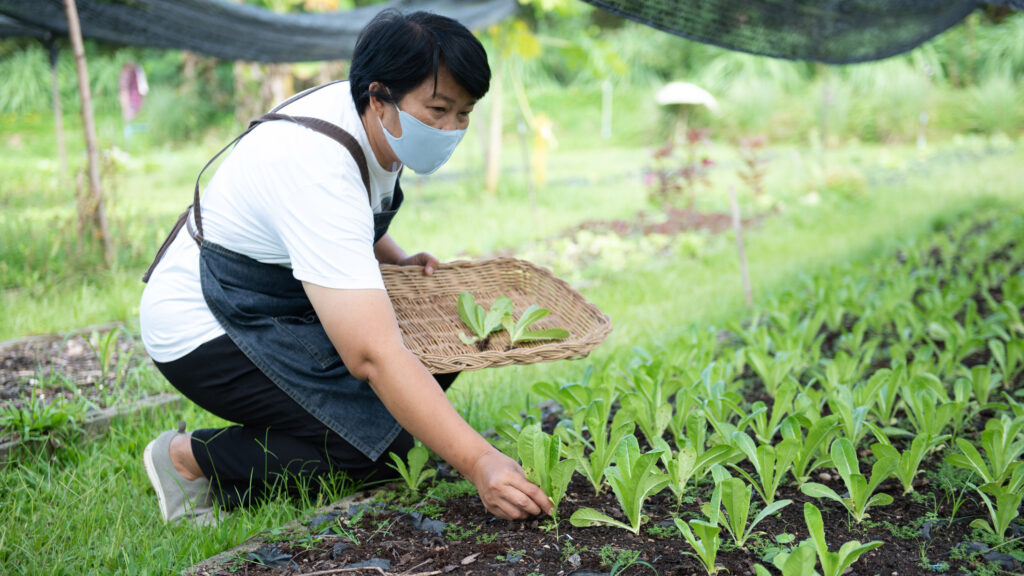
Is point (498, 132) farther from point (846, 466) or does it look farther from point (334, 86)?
point (846, 466)

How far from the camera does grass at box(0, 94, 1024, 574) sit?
2125mm

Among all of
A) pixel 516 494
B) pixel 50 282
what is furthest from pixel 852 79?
pixel 516 494

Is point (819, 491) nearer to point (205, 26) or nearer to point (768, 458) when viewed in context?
point (768, 458)

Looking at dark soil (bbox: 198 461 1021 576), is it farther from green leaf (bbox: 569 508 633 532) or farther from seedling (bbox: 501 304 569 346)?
seedling (bbox: 501 304 569 346)

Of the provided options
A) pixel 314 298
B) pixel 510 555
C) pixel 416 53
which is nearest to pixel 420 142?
pixel 416 53

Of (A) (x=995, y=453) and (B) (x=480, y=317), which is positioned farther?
(B) (x=480, y=317)

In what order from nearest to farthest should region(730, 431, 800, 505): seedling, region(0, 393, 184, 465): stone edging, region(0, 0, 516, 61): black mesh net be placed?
region(730, 431, 800, 505): seedling
region(0, 393, 184, 465): stone edging
region(0, 0, 516, 61): black mesh net

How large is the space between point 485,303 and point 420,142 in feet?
2.56

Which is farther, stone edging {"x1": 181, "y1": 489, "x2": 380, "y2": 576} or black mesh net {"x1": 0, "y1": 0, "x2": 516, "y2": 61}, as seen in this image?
black mesh net {"x1": 0, "y1": 0, "x2": 516, "y2": 61}

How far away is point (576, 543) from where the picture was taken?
189 centimetres

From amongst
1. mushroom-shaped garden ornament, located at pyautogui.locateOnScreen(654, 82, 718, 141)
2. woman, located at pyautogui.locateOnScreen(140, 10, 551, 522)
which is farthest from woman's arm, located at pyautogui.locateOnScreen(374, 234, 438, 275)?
mushroom-shaped garden ornament, located at pyautogui.locateOnScreen(654, 82, 718, 141)

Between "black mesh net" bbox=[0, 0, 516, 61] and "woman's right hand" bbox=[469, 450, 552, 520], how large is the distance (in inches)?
131

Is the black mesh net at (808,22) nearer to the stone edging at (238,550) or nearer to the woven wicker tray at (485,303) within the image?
the woven wicker tray at (485,303)

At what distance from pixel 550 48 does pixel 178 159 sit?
11.9 metres
